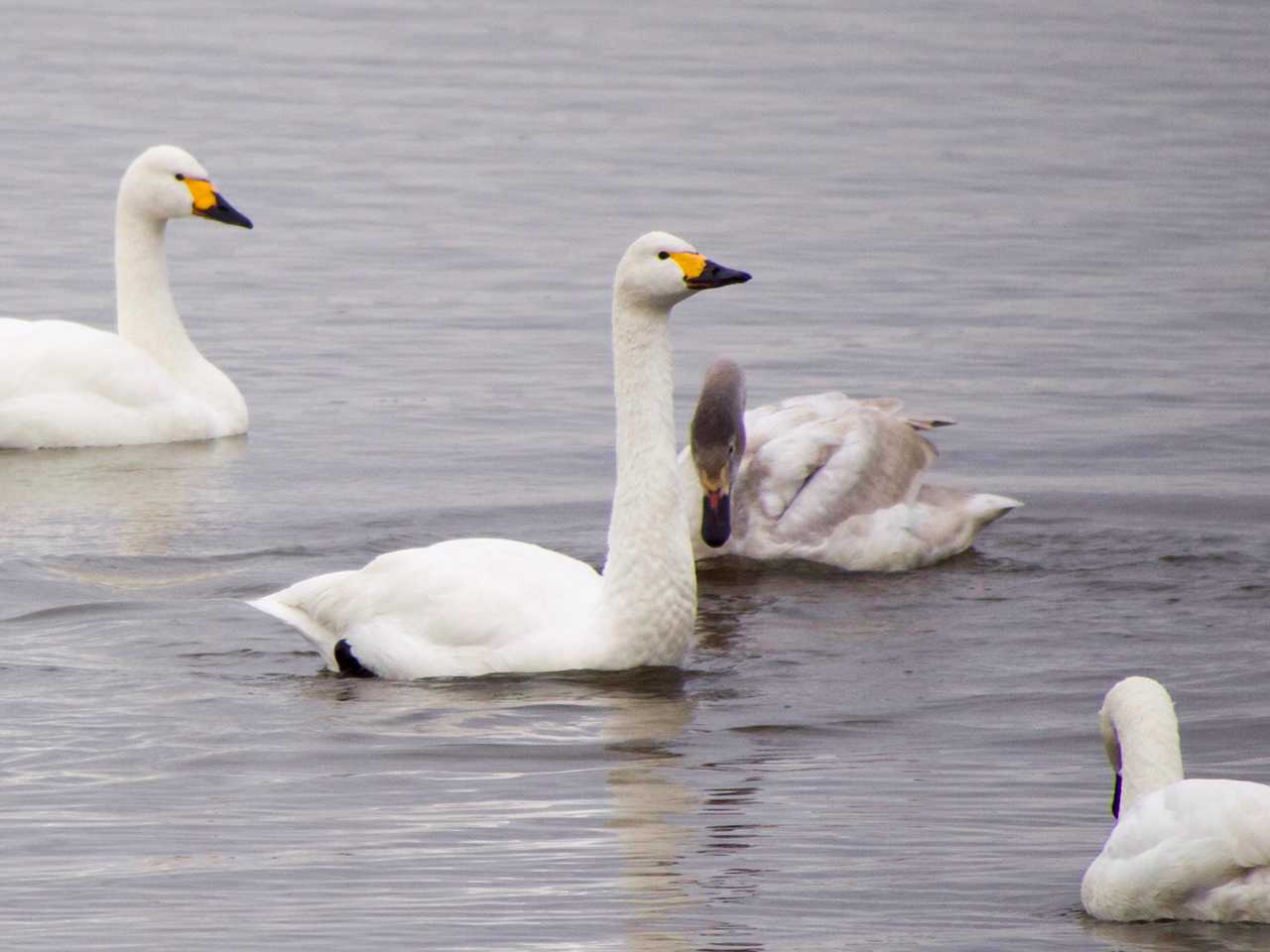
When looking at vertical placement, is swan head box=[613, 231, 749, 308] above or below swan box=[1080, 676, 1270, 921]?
above

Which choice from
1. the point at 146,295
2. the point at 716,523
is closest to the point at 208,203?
the point at 146,295

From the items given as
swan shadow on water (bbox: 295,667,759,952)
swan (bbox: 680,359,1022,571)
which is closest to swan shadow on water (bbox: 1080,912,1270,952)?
swan shadow on water (bbox: 295,667,759,952)

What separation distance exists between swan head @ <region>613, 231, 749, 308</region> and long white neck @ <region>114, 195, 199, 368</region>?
20.2 ft

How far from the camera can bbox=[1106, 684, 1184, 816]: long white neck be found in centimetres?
687

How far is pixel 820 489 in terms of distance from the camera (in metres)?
11.7

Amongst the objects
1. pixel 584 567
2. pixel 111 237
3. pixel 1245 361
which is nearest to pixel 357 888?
pixel 584 567

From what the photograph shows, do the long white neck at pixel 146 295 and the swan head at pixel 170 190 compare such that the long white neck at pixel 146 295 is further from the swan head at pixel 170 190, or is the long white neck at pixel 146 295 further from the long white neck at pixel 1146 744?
the long white neck at pixel 1146 744

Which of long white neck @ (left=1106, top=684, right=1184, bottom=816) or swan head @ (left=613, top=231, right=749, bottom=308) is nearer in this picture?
long white neck @ (left=1106, top=684, right=1184, bottom=816)

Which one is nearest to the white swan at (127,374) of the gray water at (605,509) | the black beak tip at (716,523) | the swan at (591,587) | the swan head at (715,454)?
the gray water at (605,509)

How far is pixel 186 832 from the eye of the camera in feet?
24.4

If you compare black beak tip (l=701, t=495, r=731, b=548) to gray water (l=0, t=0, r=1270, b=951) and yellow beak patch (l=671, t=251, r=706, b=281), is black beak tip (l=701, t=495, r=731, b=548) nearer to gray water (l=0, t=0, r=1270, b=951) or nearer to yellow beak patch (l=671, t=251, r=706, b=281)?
gray water (l=0, t=0, r=1270, b=951)

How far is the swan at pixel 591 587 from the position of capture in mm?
9211

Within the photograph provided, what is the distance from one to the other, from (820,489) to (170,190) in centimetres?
533

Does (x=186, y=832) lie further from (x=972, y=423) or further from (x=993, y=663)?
(x=972, y=423)
